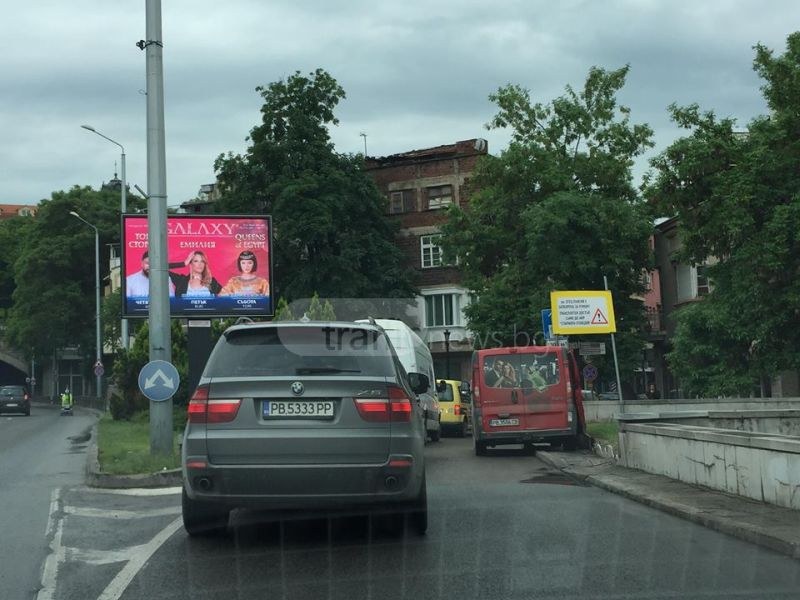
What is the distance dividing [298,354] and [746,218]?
22.3 metres

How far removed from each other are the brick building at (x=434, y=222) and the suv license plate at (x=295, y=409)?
45.7 m

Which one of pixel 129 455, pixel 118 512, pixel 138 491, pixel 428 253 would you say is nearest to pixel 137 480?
pixel 138 491

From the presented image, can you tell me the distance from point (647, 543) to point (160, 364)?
9475 millimetres

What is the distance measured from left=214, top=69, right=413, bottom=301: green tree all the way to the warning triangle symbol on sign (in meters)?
22.1

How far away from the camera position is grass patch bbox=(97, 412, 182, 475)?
14711mm

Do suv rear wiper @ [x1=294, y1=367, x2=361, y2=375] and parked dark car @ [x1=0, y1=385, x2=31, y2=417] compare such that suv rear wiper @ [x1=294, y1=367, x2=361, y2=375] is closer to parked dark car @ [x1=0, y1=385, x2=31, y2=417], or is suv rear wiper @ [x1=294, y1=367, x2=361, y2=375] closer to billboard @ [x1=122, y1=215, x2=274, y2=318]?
billboard @ [x1=122, y1=215, x2=274, y2=318]

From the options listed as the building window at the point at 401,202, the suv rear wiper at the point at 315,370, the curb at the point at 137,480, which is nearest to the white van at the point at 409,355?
the curb at the point at 137,480

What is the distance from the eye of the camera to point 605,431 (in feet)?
78.5

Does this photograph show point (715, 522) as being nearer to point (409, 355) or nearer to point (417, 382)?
point (417, 382)

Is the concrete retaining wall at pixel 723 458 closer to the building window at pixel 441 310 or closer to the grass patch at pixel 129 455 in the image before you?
the grass patch at pixel 129 455

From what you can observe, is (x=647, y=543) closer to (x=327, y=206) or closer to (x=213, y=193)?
(x=327, y=206)

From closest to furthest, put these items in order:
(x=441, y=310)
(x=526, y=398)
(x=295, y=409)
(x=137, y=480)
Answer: (x=295, y=409), (x=137, y=480), (x=526, y=398), (x=441, y=310)

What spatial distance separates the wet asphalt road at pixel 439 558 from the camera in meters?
6.71

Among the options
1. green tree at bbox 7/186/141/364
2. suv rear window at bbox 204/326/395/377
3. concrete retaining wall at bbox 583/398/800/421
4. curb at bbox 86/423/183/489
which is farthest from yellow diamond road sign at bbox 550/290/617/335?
green tree at bbox 7/186/141/364
